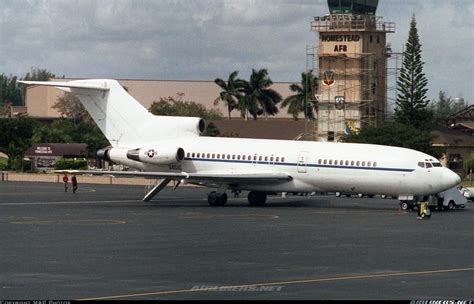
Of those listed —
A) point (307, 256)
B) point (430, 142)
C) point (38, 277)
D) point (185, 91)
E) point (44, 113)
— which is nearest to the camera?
point (38, 277)

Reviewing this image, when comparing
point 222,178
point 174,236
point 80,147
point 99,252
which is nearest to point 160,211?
point 222,178

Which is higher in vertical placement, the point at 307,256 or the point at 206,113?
the point at 206,113

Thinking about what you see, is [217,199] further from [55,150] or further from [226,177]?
[55,150]

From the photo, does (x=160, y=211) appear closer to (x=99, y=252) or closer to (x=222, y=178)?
(x=222, y=178)

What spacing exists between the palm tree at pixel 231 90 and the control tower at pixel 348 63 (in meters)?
37.8

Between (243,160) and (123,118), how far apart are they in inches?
318

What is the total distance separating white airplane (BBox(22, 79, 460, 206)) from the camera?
5078 centimetres

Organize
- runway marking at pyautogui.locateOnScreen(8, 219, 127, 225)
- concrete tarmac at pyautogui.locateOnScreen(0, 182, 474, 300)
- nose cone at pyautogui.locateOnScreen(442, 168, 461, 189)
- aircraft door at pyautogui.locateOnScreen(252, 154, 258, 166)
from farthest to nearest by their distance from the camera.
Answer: aircraft door at pyautogui.locateOnScreen(252, 154, 258, 166), nose cone at pyautogui.locateOnScreen(442, 168, 461, 189), runway marking at pyautogui.locateOnScreen(8, 219, 127, 225), concrete tarmac at pyautogui.locateOnScreen(0, 182, 474, 300)

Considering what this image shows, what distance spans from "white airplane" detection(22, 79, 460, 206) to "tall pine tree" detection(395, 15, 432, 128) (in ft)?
145

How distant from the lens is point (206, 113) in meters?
144

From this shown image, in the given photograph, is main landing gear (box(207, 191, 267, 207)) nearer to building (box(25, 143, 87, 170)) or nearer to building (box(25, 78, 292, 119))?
building (box(25, 143, 87, 170))

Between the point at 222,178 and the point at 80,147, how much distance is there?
63612mm

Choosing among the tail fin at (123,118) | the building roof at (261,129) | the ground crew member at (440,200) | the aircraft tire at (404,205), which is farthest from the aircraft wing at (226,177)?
the building roof at (261,129)

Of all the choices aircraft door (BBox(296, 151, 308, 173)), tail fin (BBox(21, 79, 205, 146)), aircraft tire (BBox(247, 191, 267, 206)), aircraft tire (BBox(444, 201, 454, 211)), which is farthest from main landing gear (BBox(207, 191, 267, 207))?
aircraft tire (BBox(444, 201, 454, 211))
